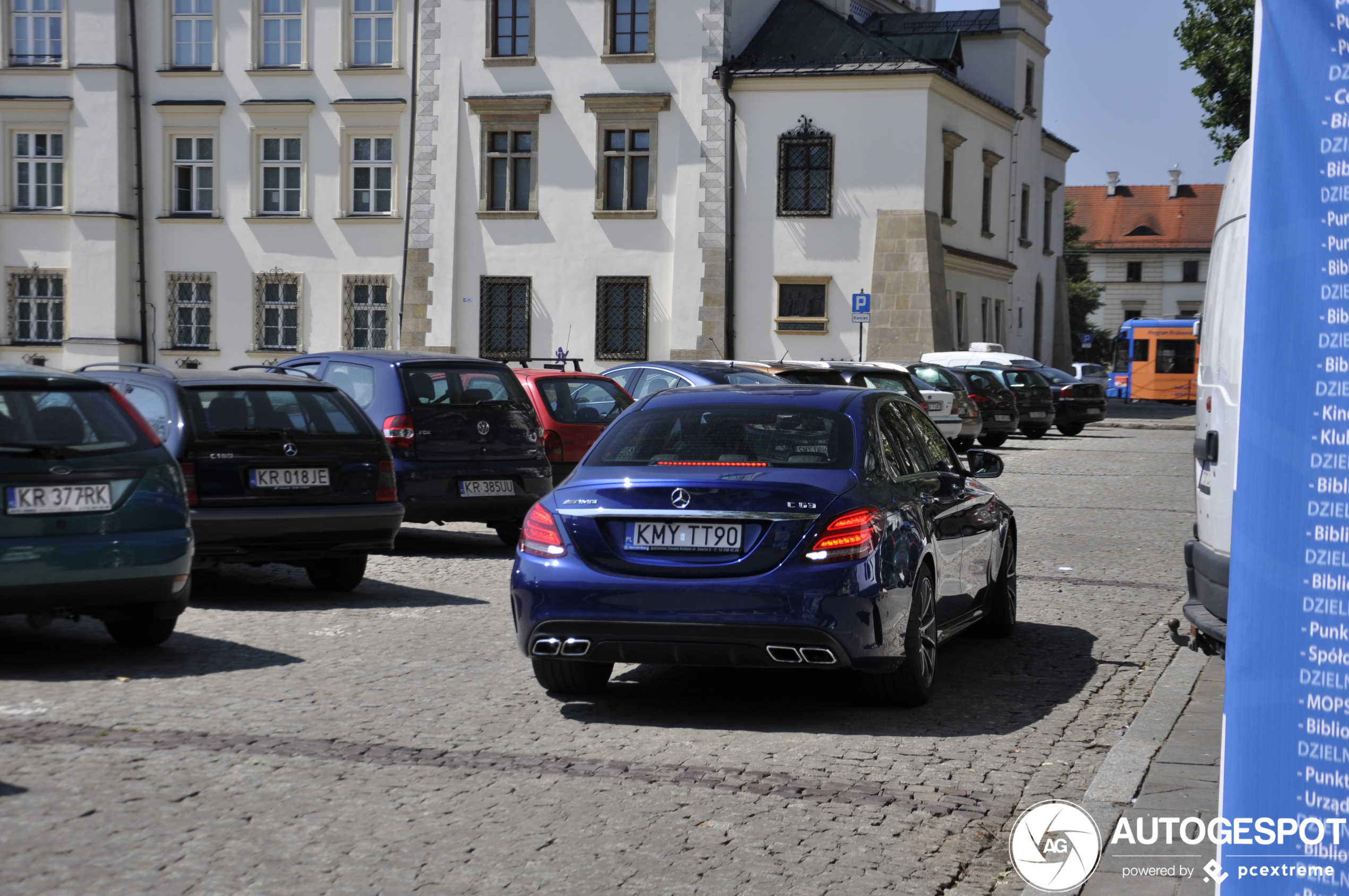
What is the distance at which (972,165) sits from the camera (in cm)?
4250

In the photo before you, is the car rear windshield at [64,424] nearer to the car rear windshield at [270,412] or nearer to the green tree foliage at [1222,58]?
the car rear windshield at [270,412]

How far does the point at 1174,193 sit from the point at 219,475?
334 ft

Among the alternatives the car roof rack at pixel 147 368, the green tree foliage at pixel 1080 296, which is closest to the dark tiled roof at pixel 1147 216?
the green tree foliage at pixel 1080 296

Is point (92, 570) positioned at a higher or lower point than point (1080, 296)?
lower

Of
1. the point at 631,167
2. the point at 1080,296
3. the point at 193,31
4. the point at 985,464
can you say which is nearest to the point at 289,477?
the point at 985,464

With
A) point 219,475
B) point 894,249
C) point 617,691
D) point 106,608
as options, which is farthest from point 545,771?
point 894,249

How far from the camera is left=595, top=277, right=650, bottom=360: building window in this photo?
126 ft

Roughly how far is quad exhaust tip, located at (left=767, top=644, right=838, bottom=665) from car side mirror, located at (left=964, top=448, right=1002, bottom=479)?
7.96 feet

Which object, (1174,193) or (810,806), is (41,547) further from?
(1174,193)

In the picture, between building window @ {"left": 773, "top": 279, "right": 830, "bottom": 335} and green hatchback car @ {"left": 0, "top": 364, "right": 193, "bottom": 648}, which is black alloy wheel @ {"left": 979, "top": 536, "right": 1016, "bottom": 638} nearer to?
green hatchback car @ {"left": 0, "top": 364, "right": 193, "bottom": 648}

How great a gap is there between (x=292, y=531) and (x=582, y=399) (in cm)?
604

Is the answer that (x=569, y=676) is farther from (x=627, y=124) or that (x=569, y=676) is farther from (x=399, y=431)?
(x=627, y=124)

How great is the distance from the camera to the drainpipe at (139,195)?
40.4 metres

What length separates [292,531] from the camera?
9781mm
